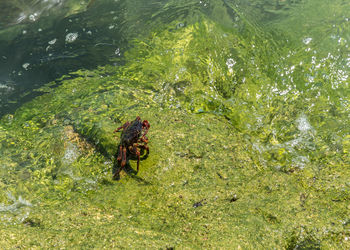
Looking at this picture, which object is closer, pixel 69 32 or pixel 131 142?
pixel 131 142

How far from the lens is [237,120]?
4.60 metres

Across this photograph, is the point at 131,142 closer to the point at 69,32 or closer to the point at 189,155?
the point at 189,155

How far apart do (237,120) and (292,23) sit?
116 inches

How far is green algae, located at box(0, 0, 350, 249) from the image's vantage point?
2.68 meters

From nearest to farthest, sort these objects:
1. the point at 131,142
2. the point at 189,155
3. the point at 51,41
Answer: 1. the point at 131,142
2. the point at 189,155
3. the point at 51,41

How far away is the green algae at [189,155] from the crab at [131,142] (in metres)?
0.13

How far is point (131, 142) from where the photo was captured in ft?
11.4

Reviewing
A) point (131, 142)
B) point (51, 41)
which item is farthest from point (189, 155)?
point (51, 41)

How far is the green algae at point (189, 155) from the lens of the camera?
2.68 metres

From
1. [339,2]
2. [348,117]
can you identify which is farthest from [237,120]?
[339,2]

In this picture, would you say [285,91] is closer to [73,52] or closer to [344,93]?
[344,93]

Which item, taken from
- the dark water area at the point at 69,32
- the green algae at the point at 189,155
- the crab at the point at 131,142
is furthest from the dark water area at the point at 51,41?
the crab at the point at 131,142

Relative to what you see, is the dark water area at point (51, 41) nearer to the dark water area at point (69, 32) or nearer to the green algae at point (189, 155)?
the dark water area at point (69, 32)

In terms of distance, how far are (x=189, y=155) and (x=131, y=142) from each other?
741 millimetres
